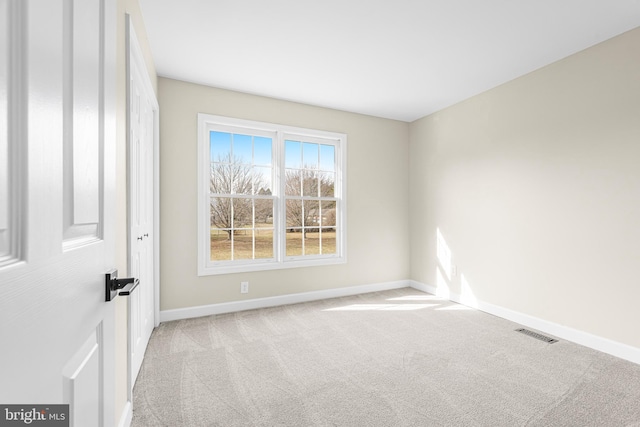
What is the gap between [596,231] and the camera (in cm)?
262

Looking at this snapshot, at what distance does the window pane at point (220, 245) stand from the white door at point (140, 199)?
0.69m

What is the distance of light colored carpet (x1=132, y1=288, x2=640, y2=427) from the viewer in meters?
1.78

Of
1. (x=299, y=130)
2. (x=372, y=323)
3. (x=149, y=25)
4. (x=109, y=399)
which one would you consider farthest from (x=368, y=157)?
(x=109, y=399)

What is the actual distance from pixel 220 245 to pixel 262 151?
1284mm

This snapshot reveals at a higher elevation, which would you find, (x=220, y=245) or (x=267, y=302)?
(x=220, y=245)

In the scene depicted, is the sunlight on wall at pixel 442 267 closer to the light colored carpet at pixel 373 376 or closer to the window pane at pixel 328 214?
the light colored carpet at pixel 373 376

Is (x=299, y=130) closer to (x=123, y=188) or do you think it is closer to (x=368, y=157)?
(x=368, y=157)

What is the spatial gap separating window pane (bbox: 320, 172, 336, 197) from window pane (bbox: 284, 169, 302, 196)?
34 centimetres

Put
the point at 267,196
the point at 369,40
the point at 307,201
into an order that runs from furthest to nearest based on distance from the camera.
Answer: the point at 307,201 < the point at 267,196 < the point at 369,40

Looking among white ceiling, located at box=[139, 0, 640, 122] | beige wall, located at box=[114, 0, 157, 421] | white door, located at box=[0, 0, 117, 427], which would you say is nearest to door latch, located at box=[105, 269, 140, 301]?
white door, located at box=[0, 0, 117, 427]

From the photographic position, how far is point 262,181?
151 inches

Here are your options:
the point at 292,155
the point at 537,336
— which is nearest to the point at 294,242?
the point at 292,155

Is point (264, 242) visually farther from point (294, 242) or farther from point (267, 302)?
point (267, 302)

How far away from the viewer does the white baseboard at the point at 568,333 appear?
8.02ft
